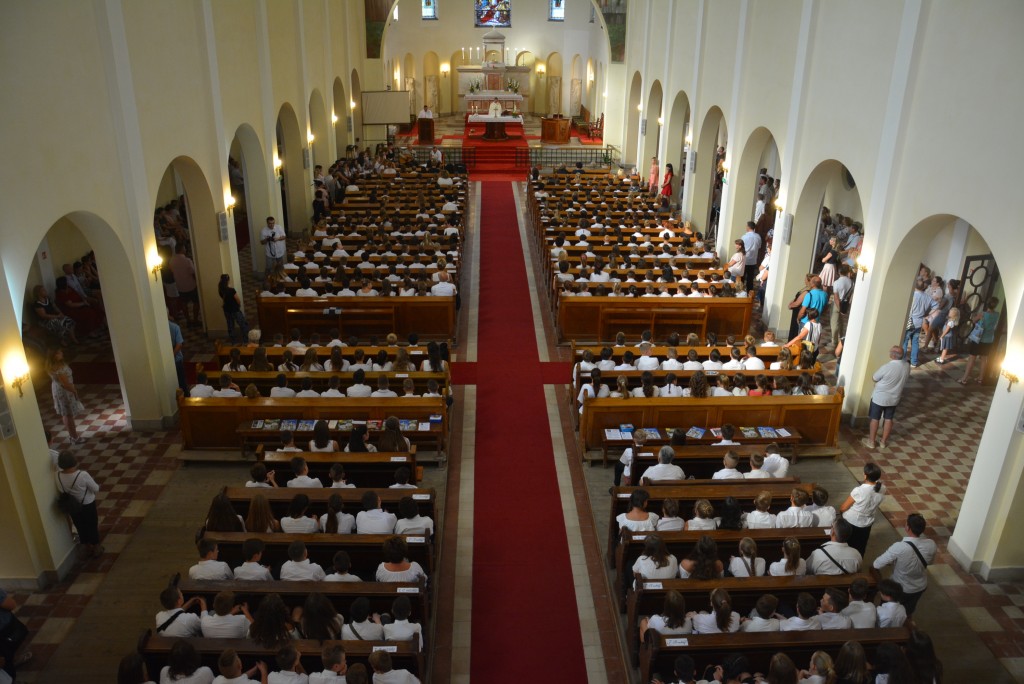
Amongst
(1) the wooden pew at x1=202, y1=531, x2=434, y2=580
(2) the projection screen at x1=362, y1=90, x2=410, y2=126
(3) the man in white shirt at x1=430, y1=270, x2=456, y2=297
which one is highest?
(2) the projection screen at x1=362, y1=90, x2=410, y2=126

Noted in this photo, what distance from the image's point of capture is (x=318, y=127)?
905 inches

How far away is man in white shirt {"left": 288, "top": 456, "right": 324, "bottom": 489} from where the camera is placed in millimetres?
7992

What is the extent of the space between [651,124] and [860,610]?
71.9 feet

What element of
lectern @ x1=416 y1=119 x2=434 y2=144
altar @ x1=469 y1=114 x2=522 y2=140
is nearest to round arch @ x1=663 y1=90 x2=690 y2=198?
altar @ x1=469 y1=114 x2=522 y2=140

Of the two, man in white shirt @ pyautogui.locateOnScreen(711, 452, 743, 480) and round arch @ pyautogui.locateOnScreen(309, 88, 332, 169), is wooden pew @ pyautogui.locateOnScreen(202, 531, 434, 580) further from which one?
round arch @ pyautogui.locateOnScreen(309, 88, 332, 169)

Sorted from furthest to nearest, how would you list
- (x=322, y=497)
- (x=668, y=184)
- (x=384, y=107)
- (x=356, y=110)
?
1. (x=356, y=110)
2. (x=384, y=107)
3. (x=668, y=184)
4. (x=322, y=497)

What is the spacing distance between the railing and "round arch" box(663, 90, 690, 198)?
5903mm

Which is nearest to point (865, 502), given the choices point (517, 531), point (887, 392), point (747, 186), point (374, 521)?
point (887, 392)

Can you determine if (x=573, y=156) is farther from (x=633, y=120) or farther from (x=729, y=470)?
(x=729, y=470)

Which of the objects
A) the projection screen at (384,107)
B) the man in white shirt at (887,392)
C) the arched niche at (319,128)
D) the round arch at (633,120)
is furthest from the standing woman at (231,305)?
the round arch at (633,120)

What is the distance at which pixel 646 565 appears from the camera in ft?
22.5

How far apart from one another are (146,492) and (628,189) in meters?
17.2

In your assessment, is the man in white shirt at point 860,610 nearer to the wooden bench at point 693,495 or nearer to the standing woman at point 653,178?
the wooden bench at point 693,495

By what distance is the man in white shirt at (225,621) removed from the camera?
599 centimetres
